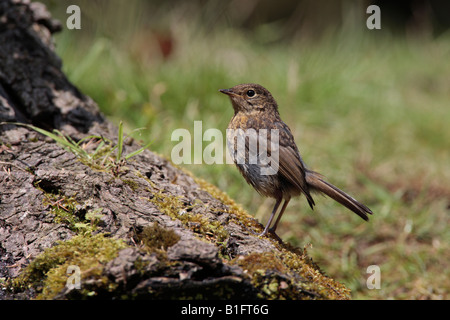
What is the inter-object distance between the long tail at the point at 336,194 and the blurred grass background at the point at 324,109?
1233mm

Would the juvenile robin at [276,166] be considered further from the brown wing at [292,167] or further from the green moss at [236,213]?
the green moss at [236,213]

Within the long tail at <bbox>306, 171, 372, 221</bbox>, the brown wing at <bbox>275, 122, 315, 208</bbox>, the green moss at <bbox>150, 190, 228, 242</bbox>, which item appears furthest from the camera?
the brown wing at <bbox>275, 122, 315, 208</bbox>

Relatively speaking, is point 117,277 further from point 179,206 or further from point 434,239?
point 434,239

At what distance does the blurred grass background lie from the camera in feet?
16.0

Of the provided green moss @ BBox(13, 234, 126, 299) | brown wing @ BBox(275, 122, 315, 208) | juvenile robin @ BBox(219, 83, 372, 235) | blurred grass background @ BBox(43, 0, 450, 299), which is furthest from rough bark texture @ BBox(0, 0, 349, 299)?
blurred grass background @ BBox(43, 0, 450, 299)

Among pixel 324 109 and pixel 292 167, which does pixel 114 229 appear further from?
pixel 324 109

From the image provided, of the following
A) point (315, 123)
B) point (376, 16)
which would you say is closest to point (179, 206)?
point (315, 123)

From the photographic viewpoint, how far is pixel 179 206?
9.78 feet

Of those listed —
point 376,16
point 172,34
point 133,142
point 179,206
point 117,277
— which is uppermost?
point 376,16

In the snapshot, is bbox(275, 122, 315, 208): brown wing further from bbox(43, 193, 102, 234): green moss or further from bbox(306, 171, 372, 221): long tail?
bbox(43, 193, 102, 234): green moss

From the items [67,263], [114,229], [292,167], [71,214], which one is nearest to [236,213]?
[292,167]

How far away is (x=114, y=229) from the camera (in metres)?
2.68

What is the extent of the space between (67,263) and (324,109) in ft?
16.4
